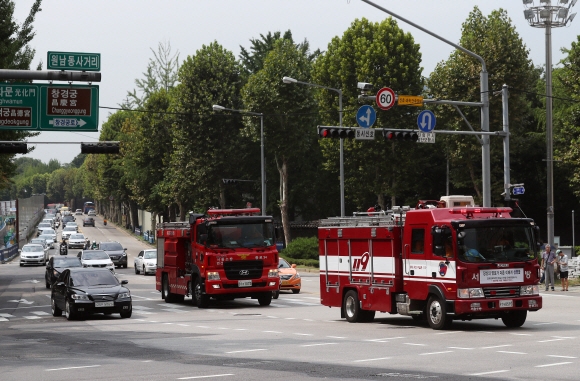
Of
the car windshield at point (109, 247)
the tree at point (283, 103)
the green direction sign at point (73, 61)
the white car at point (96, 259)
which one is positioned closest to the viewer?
the green direction sign at point (73, 61)

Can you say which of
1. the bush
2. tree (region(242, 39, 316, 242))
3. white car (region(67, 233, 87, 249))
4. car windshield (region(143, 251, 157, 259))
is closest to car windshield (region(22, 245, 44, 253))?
white car (region(67, 233, 87, 249))

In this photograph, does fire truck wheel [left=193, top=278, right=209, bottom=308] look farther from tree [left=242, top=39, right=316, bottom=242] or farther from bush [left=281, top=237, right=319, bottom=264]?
tree [left=242, top=39, right=316, bottom=242]

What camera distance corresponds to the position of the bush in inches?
2465

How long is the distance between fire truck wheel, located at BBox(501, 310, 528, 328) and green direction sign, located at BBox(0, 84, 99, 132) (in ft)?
45.8

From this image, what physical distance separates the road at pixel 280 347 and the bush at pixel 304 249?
31851mm

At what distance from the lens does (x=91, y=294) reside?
27.0 metres

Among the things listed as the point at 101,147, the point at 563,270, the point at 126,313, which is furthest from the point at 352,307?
the point at 563,270

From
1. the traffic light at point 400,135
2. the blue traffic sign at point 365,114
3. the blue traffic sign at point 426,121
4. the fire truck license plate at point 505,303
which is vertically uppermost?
the blue traffic sign at point 365,114

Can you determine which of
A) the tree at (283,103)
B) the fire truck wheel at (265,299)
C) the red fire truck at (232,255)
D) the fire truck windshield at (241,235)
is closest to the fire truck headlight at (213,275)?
the red fire truck at (232,255)

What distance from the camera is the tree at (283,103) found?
220ft

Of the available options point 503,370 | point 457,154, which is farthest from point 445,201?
point 457,154

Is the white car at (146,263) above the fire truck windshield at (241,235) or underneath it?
underneath

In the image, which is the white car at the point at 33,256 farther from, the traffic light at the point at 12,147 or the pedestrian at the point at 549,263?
the traffic light at the point at 12,147

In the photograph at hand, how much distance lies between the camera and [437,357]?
15.6m
